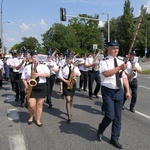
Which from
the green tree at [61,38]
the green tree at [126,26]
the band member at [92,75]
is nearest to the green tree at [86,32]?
the green tree at [61,38]

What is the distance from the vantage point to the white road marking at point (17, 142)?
197 inches

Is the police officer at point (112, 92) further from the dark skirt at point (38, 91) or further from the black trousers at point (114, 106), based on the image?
the dark skirt at point (38, 91)

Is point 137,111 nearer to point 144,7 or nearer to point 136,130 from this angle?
point 136,130

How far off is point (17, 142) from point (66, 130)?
3.93 ft

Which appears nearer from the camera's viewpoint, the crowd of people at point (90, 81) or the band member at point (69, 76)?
the crowd of people at point (90, 81)

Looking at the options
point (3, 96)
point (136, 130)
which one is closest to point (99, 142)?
point (136, 130)

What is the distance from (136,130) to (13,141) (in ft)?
8.84

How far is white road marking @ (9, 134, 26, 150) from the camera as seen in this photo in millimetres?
5011

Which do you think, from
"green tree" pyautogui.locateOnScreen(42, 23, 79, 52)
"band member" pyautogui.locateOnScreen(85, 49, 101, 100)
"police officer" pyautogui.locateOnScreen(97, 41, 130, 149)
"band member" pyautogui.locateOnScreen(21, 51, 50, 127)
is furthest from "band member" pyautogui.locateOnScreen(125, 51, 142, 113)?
"green tree" pyautogui.locateOnScreen(42, 23, 79, 52)

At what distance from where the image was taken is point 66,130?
6.02 m

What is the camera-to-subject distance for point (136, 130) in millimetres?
6008

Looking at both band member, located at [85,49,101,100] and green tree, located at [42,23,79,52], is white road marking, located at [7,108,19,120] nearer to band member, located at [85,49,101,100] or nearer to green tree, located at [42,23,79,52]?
band member, located at [85,49,101,100]

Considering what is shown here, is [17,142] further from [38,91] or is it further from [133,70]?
[133,70]

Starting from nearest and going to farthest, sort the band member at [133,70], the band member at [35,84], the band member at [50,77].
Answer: the band member at [35,84], the band member at [133,70], the band member at [50,77]
